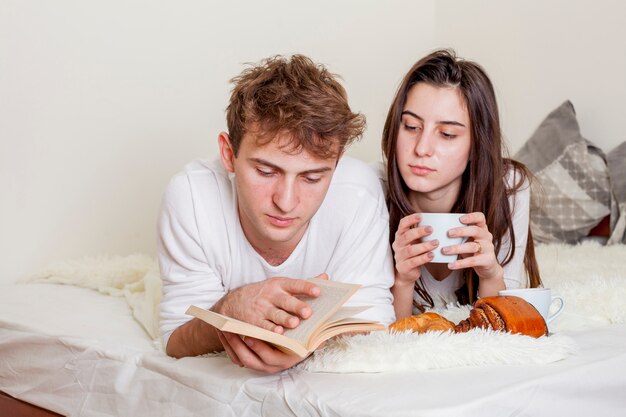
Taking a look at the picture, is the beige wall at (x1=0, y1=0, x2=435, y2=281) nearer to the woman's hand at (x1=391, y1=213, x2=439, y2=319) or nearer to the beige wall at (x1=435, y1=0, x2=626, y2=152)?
the beige wall at (x1=435, y1=0, x2=626, y2=152)

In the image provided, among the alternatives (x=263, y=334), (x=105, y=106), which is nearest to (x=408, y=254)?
(x=263, y=334)

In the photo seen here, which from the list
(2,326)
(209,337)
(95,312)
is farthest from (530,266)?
(2,326)

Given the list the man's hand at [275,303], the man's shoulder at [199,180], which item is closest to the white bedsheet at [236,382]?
the man's hand at [275,303]

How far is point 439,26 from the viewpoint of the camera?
418cm

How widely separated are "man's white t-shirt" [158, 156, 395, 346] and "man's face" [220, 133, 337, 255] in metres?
0.16

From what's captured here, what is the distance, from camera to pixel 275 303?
1393 mm

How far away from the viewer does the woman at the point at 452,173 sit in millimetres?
1939

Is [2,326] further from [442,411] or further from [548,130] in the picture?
[548,130]

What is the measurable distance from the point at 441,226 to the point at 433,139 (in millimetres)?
298

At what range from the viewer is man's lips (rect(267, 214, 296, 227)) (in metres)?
1.56

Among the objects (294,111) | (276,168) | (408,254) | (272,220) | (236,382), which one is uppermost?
(294,111)

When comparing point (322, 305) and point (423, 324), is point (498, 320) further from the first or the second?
point (322, 305)

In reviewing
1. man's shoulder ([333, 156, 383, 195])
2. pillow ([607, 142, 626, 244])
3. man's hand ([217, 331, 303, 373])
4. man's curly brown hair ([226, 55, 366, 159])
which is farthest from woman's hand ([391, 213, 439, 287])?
pillow ([607, 142, 626, 244])

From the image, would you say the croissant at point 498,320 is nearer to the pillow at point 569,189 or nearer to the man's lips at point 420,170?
the man's lips at point 420,170
